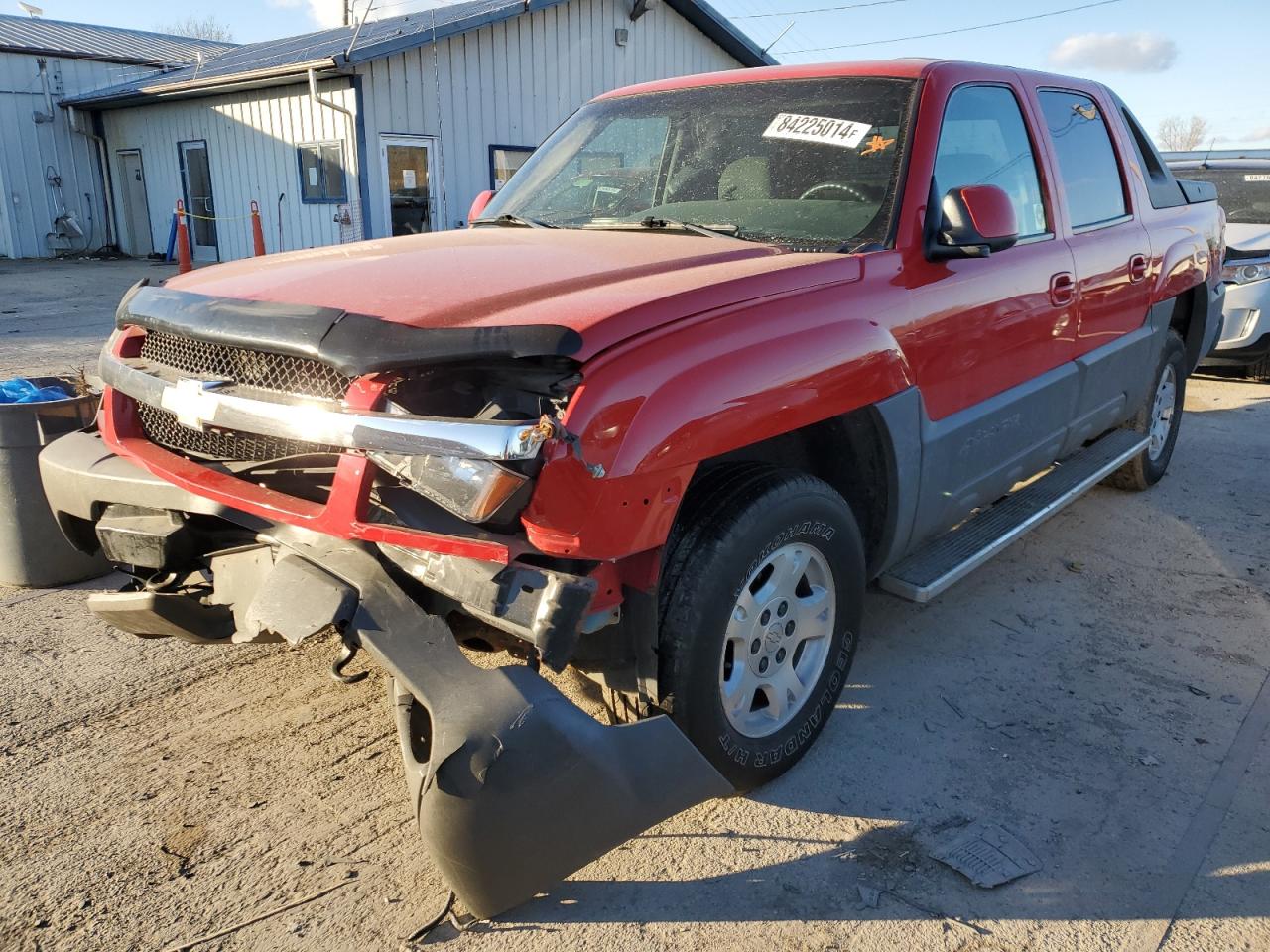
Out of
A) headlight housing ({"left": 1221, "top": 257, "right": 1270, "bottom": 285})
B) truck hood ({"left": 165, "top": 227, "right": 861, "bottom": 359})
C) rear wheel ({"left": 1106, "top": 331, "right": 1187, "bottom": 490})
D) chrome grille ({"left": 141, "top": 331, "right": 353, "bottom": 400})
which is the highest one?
truck hood ({"left": 165, "top": 227, "right": 861, "bottom": 359})

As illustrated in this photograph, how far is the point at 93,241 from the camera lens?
21516mm

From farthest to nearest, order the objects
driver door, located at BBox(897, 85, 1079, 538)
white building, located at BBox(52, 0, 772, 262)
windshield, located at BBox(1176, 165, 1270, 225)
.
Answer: white building, located at BBox(52, 0, 772, 262) → windshield, located at BBox(1176, 165, 1270, 225) → driver door, located at BBox(897, 85, 1079, 538)

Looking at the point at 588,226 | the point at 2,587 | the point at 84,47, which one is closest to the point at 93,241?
the point at 84,47

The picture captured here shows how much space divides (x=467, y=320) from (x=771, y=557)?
3.49ft

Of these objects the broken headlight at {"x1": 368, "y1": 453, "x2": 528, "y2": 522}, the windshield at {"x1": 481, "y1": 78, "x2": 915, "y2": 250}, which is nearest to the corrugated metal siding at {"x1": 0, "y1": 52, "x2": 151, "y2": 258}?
the windshield at {"x1": 481, "y1": 78, "x2": 915, "y2": 250}

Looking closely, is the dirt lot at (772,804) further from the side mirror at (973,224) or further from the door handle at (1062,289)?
the side mirror at (973,224)

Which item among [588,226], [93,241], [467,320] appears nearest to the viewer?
[467,320]

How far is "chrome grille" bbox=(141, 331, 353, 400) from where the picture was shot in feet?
7.87

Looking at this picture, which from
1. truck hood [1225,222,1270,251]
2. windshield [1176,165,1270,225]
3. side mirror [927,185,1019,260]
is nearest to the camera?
side mirror [927,185,1019,260]

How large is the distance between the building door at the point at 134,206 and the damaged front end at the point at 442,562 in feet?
68.4

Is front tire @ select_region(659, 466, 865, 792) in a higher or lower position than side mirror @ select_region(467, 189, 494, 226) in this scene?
lower

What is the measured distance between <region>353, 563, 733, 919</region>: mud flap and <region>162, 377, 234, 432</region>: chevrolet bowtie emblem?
2.07 ft

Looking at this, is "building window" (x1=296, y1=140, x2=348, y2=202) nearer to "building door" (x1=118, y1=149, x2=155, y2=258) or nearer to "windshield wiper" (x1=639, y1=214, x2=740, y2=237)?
"building door" (x1=118, y1=149, x2=155, y2=258)

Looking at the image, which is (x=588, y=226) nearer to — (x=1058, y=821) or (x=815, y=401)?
(x=815, y=401)
